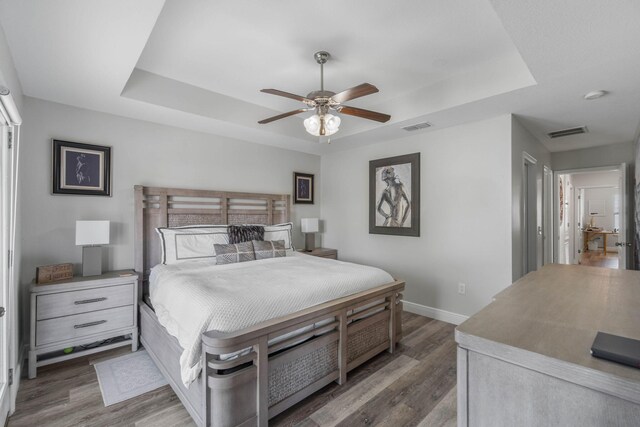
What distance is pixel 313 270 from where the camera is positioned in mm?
2775

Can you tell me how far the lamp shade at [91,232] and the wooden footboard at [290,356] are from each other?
1843 millimetres

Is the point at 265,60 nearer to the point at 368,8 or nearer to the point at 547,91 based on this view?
the point at 368,8

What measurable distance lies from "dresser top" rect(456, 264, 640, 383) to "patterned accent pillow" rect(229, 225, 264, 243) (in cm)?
278

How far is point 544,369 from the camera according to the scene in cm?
75

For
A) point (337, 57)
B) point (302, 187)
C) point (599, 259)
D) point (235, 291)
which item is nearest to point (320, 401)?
point (235, 291)

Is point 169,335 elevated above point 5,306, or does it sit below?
below

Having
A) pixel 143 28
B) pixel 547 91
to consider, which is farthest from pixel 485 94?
pixel 143 28

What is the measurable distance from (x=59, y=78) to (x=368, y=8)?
2.47 metres

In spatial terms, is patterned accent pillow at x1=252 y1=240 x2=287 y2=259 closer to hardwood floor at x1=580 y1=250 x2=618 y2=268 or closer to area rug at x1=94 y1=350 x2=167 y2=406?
area rug at x1=94 y1=350 x2=167 y2=406

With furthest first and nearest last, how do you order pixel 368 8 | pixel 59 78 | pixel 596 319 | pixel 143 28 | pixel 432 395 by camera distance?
1. pixel 59 78
2. pixel 432 395
3. pixel 368 8
4. pixel 143 28
5. pixel 596 319

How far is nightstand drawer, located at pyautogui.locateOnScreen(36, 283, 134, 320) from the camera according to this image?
244cm

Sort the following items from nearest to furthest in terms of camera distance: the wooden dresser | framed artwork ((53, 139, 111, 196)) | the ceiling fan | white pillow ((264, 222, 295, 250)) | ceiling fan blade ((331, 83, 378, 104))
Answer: the wooden dresser < ceiling fan blade ((331, 83, 378, 104)) < the ceiling fan < framed artwork ((53, 139, 111, 196)) < white pillow ((264, 222, 295, 250))

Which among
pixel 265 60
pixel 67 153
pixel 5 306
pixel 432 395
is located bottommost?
pixel 432 395

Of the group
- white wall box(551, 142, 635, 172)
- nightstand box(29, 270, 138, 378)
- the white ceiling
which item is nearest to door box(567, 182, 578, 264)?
white wall box(551, 142, 635, 172)
